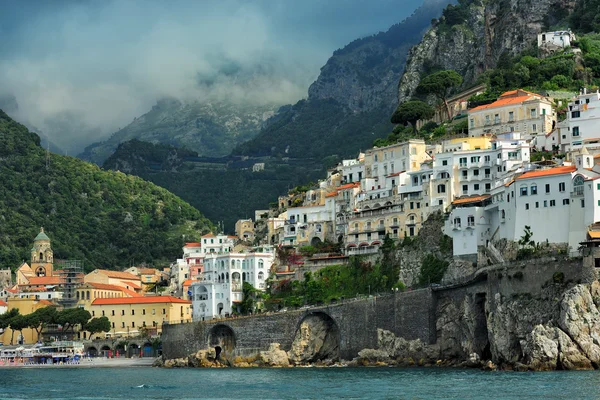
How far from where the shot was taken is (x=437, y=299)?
302 feet

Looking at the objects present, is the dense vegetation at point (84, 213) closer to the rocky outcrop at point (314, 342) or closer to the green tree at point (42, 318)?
the green tree at point (42, 318)

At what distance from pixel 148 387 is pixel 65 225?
304ft

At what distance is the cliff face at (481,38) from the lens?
14262cm

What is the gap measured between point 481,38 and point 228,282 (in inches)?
2021

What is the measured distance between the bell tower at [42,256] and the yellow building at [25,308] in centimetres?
1587

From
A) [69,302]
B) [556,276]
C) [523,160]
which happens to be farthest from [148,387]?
[69,302]

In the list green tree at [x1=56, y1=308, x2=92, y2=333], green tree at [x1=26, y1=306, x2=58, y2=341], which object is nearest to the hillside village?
green tree at [x1=56, y1=308, x2=92, y2=333]

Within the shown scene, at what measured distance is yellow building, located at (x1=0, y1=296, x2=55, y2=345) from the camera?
137125mm

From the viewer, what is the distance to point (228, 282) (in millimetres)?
118000

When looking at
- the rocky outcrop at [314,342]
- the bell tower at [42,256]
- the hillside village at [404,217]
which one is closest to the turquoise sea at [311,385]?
the rocky outcrop at [314,342]

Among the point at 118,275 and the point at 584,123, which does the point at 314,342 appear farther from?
the point at 118,275

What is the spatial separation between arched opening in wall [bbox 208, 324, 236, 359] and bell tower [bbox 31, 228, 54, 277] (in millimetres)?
53688

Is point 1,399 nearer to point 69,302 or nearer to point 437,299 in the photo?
point 437,299

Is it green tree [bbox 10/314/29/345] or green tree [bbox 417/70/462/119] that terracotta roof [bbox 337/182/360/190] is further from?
green tree [bbox 10/314/29/345]
